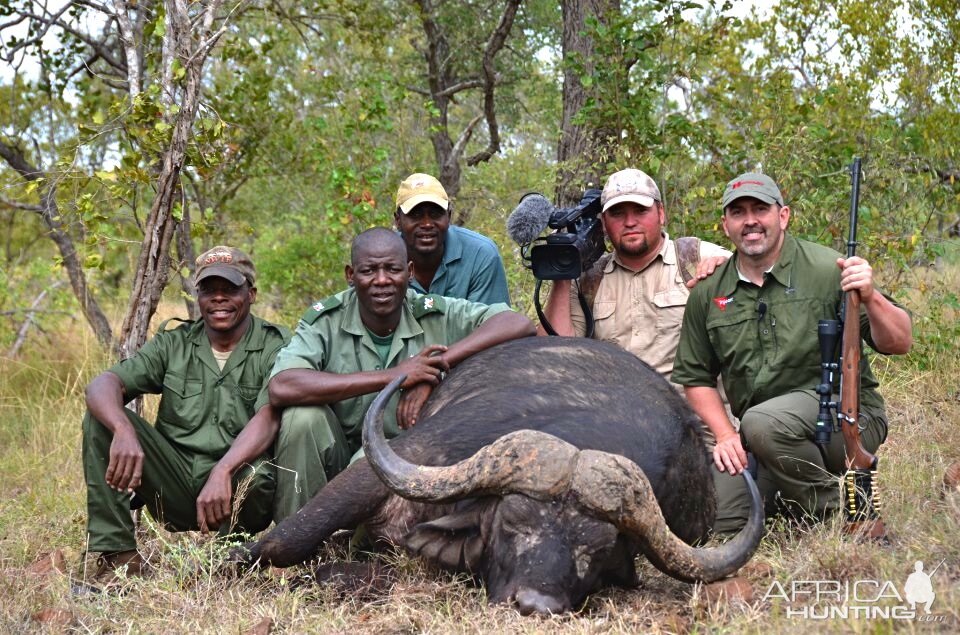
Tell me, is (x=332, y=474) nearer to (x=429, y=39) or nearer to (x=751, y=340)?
(x=751, y=340)

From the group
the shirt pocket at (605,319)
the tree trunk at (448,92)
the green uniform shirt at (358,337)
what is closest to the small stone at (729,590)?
the green uniform shirt at (358,337)

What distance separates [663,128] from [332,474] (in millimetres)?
4031

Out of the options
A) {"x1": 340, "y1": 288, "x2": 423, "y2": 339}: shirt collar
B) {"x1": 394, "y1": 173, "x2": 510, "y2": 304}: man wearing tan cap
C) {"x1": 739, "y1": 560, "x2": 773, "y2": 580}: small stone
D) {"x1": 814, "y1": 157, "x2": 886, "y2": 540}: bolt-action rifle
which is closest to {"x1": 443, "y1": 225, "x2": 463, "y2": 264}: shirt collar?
{"x1": 394, "y1": 173, "x2": 510, "y2": 304}: man wearing tan cap

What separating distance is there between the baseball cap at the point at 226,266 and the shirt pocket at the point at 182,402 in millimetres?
538

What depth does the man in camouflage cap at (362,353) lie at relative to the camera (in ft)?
16.6

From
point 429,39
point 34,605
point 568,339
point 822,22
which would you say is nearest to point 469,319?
point 568,339

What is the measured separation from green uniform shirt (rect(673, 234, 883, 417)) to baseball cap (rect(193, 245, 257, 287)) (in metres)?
2.34

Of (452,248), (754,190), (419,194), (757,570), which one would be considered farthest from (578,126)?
(757,570)

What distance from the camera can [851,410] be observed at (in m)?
4.72

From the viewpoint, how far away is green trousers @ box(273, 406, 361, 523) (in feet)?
16.6

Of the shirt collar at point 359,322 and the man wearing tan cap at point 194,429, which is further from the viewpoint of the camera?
the shirt collar at point 359,322

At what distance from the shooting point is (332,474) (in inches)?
208

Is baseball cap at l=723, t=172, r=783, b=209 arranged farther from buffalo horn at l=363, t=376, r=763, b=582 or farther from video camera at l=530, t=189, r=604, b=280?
buffalo horn at l=363, t=376, r=763, b=582

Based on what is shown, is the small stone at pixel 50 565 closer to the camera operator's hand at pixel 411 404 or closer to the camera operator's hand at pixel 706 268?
the camera operator's hand at pixel 411 404
